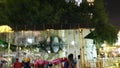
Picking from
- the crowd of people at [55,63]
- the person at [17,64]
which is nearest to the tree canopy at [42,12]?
the person at [17,64]

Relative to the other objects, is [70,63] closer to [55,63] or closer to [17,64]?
[55,63]

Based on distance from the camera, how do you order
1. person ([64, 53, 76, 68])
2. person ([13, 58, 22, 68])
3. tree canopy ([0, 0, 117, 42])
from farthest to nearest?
tree canopy ([0, 0, 117, 42]) → person ([13, 58, 22, 68]) → person ([64, 53, 76, 68])

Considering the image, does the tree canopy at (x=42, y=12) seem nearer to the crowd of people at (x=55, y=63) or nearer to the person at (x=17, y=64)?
the person at (x=17, y=64)

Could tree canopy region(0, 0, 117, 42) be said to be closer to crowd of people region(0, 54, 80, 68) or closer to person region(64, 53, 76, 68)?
crowd of people region(0, 54, 80, 68)

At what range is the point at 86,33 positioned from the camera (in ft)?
51.1

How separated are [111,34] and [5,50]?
18.1m

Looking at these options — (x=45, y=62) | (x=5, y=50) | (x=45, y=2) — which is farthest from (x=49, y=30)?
(x=45, y=2)

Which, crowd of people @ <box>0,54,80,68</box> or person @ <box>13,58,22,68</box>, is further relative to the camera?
person @ <box>13,58,22,68</box>

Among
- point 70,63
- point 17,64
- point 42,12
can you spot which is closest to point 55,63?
point 70,63

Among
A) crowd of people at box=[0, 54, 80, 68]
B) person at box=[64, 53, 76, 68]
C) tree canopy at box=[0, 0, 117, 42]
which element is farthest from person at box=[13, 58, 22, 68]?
tree canopy at box=[0, 0, 117, 42]

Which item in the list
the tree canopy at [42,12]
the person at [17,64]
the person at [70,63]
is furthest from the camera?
the tree canopy at [42,12]

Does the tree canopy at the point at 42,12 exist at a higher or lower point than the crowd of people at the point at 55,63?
higher

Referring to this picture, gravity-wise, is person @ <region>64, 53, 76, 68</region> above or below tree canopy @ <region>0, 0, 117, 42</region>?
below

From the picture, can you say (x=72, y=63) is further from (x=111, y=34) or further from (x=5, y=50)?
(x=111, y=34)
